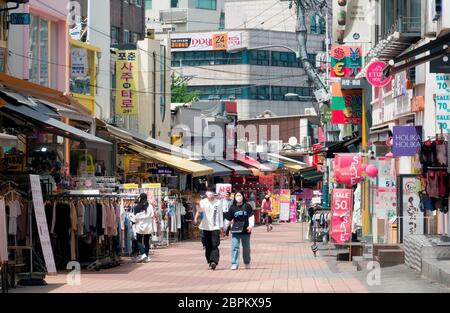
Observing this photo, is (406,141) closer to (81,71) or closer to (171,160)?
(171,160)

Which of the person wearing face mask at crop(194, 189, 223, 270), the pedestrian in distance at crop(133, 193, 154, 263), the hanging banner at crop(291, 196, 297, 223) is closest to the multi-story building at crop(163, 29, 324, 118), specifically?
the hanging banner at crop(291, 196, 297, 223)

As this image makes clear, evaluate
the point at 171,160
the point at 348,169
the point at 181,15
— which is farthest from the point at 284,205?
the point at 181,15

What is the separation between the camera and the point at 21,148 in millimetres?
31984

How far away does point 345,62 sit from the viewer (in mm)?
40594

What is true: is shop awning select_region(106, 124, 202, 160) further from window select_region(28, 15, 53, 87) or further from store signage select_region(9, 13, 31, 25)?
store signage select_region(9, 13, 31, 25)

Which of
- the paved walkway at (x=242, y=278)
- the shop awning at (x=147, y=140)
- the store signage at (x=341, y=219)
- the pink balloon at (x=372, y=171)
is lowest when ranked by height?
the paved walkway at (x=242, y=278)

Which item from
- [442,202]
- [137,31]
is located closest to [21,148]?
[442,202]

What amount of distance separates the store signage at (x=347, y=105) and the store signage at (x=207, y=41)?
Answer: 218 feet

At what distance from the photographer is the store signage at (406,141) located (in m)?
25.2

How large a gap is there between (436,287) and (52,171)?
12.2 meters

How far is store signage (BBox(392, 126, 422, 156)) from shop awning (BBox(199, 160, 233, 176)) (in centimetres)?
2713

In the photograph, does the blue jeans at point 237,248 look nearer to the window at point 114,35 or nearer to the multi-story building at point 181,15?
the window at point 114,35

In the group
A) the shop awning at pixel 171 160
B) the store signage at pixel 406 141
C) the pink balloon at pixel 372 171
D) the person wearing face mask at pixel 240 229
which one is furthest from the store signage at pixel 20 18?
the shop awning at pixel 171 160

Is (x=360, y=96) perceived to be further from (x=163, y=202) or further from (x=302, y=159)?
(x=302, y=159)
